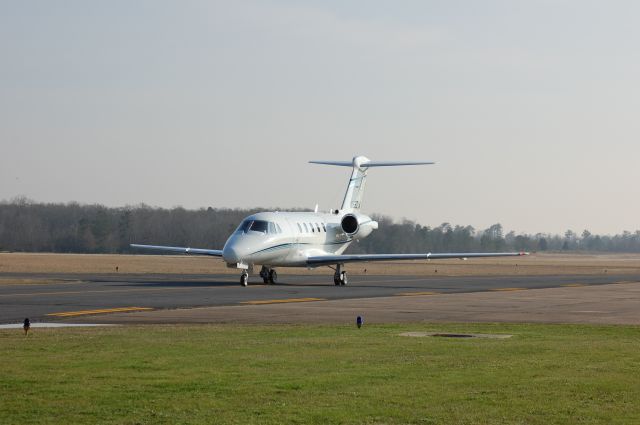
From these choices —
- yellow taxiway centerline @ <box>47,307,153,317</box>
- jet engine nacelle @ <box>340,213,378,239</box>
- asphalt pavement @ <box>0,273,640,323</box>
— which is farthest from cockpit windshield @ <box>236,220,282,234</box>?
yellow taxiway centerline @ <box>47,307,153,317</box>

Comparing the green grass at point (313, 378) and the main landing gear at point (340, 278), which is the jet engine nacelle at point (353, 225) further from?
the green grass at point (313, 378)

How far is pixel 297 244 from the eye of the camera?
4934 centimetres

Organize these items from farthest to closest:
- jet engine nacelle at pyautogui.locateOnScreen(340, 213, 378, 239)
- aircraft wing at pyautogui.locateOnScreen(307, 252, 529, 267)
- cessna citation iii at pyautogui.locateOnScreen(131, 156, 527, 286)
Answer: jet engine nacelle at pyautogui.locateOnScreen(340, 213, 378, 239), aircraft wing at pyautogui.locateOnScreen(307, 252, 529, 267), cessna citation iii at pyautogui.locateOnScreen(131, 156, 527, 286)

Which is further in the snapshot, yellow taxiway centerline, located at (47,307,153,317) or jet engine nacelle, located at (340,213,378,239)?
jet engine nacelle, located at (340,213,378,239)

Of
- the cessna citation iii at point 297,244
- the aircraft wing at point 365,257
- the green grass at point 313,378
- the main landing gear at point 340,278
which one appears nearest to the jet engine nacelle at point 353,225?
the cessna citation iii at point 297,244

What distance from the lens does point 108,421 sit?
10.7 m

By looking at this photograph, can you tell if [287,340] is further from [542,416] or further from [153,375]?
[542,416]

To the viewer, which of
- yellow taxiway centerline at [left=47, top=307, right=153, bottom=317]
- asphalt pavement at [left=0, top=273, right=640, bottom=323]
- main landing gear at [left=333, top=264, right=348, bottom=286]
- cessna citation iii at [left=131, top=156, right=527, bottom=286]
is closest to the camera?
yellow taxiway centerline at [left=47, top=307, right=153, bottom=317]

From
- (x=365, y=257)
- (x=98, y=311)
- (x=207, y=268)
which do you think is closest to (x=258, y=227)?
(x=365, y=257)

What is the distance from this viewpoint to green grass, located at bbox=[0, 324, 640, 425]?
11.2 meters

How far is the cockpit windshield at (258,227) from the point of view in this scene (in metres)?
46.8

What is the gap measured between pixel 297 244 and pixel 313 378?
35.6m

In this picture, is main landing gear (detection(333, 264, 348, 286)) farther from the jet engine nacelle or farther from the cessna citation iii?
the jet engine nacelle

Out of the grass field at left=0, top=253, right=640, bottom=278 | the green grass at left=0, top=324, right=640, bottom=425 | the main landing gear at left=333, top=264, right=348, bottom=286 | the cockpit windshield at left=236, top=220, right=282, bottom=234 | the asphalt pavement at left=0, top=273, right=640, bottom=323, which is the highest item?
the cockpit windshield at left=236, top=220, right=282, bottom=234
